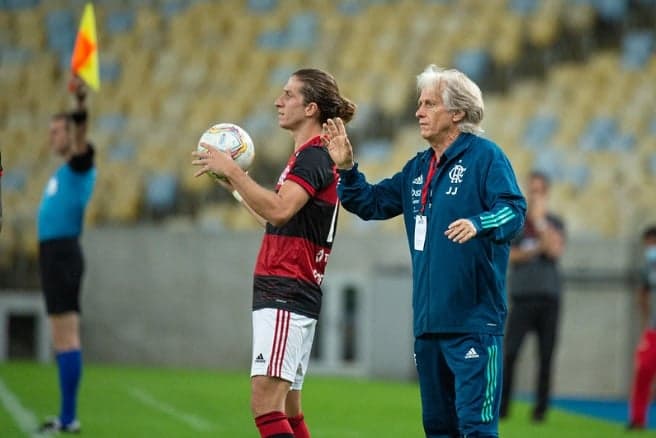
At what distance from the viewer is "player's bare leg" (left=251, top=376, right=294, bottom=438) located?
5891 mm

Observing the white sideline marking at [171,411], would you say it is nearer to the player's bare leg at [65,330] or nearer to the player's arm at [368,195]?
the player's bare leg at [65,330]

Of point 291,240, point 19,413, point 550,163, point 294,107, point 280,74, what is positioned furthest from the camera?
point 280,74

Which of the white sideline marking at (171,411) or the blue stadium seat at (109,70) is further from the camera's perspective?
the blue stadium seat at (109,70)

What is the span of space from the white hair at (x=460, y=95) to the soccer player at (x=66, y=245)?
393 centimetres

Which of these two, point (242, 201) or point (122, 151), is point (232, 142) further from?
point (122, 151)

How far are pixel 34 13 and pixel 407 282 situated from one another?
7.41 metres

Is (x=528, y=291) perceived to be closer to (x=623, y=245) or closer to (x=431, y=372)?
(x=623, y=245)

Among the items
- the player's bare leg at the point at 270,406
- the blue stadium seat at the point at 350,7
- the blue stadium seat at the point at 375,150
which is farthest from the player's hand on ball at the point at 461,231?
the blue stadium seat at the point at 350,7

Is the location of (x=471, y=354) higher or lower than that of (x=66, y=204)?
lower

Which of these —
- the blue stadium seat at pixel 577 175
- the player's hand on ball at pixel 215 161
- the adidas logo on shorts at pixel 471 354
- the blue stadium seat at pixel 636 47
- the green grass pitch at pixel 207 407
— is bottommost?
the green grass pitch at pixel 207 407

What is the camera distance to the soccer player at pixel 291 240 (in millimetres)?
5863

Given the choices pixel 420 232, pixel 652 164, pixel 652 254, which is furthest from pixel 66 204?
pixel 652 164

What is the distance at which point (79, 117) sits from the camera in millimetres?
9180

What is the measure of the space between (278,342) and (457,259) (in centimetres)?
91
